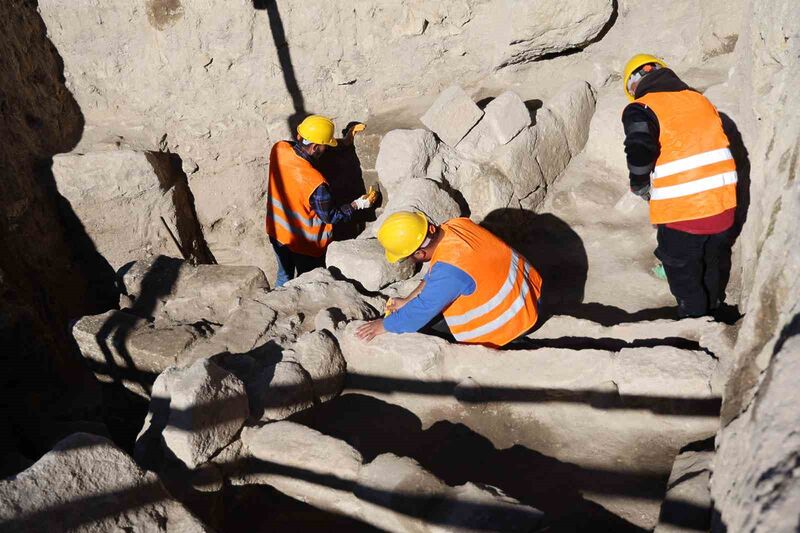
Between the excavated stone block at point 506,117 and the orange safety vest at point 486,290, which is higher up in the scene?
the excavated stone block at point 506,117

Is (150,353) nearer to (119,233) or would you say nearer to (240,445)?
(240,445)

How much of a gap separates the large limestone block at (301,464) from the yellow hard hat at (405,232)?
3.89 feet

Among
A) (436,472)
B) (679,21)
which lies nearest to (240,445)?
(436,472)

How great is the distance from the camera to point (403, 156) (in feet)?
17.8

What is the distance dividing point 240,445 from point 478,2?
4741 mm

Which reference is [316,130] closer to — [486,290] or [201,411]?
[486,290]

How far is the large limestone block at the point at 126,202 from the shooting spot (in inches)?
253

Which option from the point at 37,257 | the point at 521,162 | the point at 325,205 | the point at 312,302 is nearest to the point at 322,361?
the point at 312,302

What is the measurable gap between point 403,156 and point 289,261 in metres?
1.54

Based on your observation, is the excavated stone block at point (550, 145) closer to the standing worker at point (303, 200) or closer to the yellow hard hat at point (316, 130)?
the standing worker at point (303, 200)

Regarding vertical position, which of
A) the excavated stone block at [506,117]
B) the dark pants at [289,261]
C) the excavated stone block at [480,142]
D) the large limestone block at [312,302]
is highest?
the excavated stone block at [506,117]

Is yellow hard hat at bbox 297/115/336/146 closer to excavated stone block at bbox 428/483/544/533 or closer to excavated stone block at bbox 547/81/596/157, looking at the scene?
excavated stone block at bbox 547/81/596/157

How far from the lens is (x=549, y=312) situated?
4914 millimetres

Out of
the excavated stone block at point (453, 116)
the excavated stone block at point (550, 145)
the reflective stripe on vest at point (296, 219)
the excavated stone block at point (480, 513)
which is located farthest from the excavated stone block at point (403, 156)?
the excavated stone block at point (480, 513)
